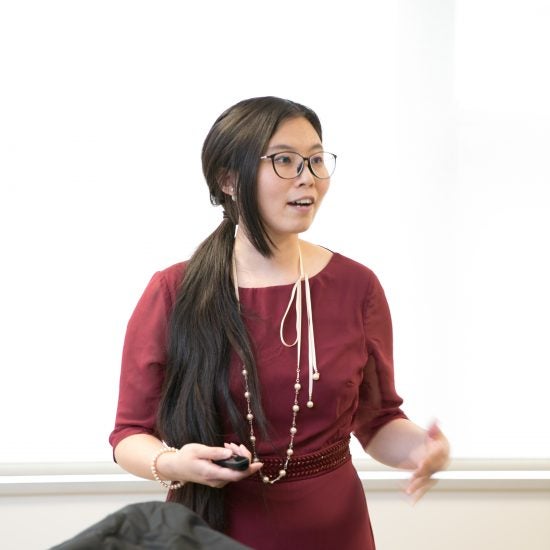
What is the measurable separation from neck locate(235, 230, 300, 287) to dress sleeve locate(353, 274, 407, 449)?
0.17m

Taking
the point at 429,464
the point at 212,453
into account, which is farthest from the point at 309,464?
the point at 212,453

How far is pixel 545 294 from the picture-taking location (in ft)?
9.54

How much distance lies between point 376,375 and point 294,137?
1.68ft

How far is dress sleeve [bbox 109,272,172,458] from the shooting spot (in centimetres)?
162

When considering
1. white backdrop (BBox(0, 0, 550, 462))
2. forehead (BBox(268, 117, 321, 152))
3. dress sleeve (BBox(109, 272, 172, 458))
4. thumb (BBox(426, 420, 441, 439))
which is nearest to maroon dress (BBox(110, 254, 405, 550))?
dress sleeve (BBox(109, 272, 172, 458))

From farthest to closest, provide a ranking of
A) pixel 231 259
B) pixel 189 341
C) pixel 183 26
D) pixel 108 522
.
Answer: pixel 183 26
pixel 231 259
pixel 189 341
pixel 108 522

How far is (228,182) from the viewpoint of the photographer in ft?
5.60

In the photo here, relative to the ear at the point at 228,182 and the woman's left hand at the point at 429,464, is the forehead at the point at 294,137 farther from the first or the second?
the woman's left hand at the point at 429,464

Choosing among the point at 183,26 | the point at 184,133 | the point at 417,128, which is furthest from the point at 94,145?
the point at 417,128

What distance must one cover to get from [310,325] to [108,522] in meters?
0.85

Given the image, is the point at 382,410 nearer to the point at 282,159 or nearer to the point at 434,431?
the point at 434,431

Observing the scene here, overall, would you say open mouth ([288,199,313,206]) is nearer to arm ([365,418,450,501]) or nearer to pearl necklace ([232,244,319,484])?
pearl necklace ([232,244,319,484])

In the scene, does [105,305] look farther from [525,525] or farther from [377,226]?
[525,525]

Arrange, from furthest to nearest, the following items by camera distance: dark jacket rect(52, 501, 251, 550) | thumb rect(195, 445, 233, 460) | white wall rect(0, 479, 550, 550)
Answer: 1. white wall rect(0, 479, 550, 550)
2. thumb rect(195, 445, 233, 460)
3. dark jacket rect(52, 501, 251, 550)
